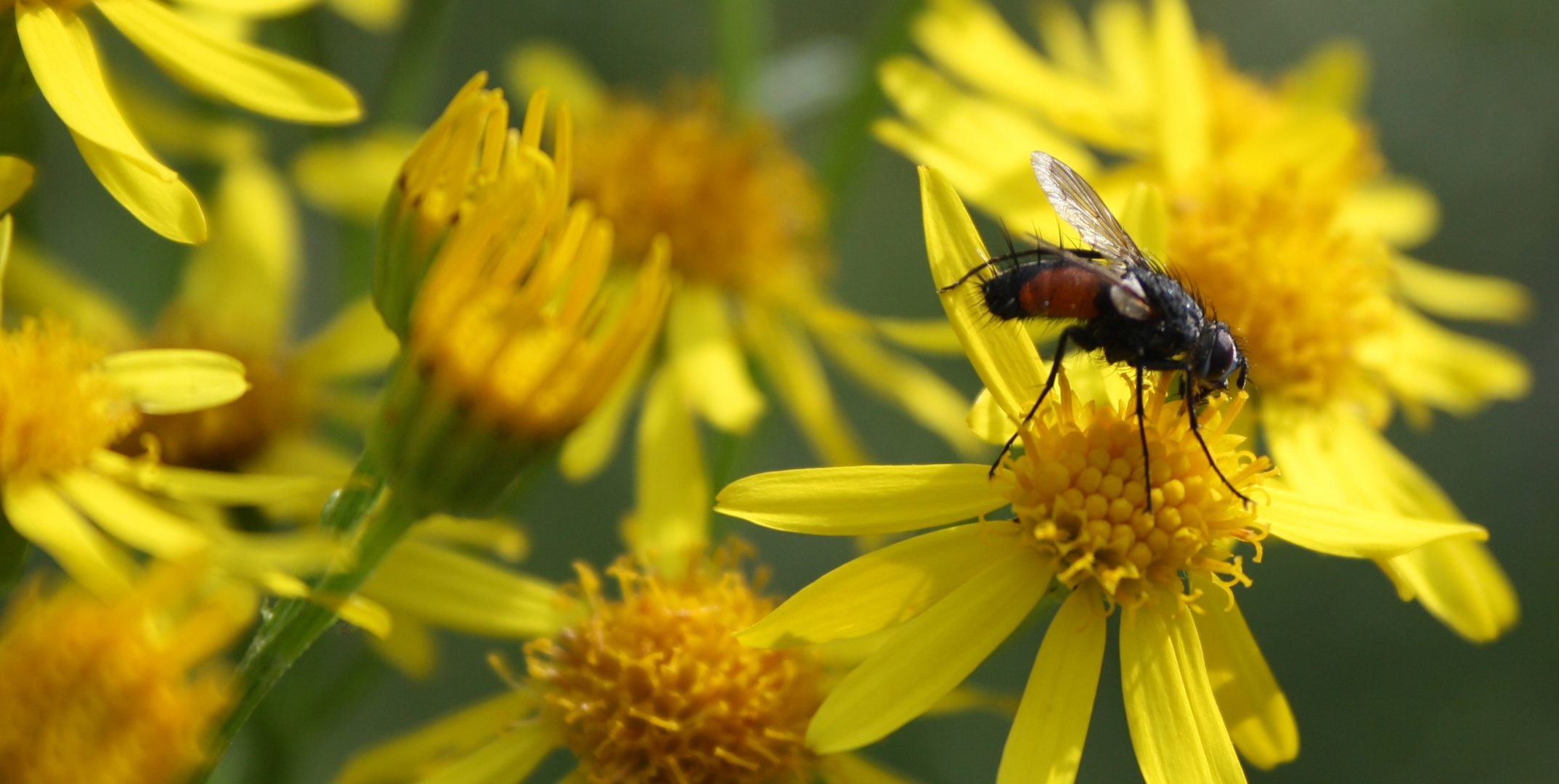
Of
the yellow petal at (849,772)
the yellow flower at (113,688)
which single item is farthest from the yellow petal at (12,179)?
the yellow petal at (849,772)

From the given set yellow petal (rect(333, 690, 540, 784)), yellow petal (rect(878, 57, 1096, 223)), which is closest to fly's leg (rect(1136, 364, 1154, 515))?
yellow petal (rect(878, 57, 1096, 223))

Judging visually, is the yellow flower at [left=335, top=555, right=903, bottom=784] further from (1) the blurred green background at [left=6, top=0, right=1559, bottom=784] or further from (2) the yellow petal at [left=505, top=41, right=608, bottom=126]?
(2) the yellow petal at [left=505, top=41, right=608, bottom=126]

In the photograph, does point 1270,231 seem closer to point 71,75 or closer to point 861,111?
point 861,111

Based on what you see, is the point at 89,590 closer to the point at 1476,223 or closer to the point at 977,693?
the point at 977,693

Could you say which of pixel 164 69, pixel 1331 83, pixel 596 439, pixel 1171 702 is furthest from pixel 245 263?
pixel 1331 83

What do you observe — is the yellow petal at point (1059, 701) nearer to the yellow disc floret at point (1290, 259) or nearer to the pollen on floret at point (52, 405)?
the yellow disc floret at point (1290, 259)

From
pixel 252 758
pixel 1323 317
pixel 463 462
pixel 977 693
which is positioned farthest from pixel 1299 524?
pixel 252 758
